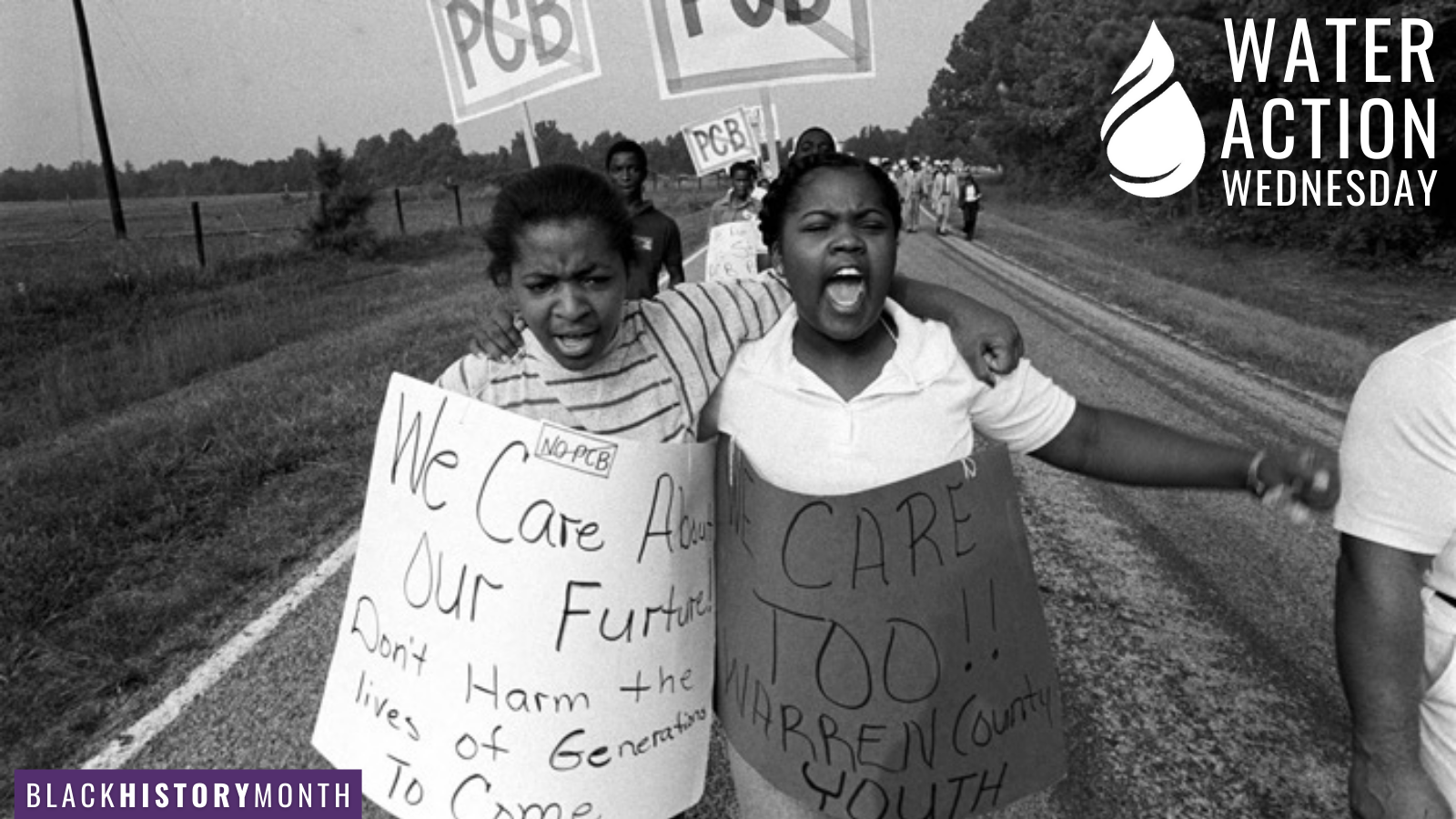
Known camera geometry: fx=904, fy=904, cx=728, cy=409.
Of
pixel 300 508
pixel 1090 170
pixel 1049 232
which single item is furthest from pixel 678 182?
pixel 300 508

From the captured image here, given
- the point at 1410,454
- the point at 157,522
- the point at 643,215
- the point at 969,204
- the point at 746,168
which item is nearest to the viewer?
the point at 1410,454

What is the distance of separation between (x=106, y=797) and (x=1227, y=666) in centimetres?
359

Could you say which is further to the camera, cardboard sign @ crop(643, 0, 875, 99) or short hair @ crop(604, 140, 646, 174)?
short hair @ crop(604, 140, 646, 174)

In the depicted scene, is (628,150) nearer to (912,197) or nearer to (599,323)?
(599,323)

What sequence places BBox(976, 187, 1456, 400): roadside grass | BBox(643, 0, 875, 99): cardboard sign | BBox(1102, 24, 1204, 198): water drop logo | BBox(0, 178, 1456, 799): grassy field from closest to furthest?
1. BBox(643, 0, 875, 99): cardboard sign
2. BBox(0, 178, 1456, 799): grassy field
3. BBox(976, 187, 1456, 400): roadside grass
4. BBox(1102, 24, 1204, 198): water drop logo

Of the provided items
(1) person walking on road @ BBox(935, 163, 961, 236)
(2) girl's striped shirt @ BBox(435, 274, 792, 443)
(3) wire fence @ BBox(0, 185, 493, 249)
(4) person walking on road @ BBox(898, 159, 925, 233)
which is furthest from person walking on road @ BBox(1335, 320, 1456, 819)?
(4) person walking on road @ BBox(898, 159, 925, 233)

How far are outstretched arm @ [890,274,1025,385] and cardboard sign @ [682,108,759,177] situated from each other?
8420mm

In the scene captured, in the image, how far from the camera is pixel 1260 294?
13.6 meters

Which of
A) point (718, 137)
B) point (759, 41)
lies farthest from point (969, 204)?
point (759, 41)

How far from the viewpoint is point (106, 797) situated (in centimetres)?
261

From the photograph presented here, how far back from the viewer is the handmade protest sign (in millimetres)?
1511

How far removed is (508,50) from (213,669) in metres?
2.52

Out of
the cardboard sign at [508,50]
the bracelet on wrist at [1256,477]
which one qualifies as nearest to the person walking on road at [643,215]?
the cardboard sign at [508,50]

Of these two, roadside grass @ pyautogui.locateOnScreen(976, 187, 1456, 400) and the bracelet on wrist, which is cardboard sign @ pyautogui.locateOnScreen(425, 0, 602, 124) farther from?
roadside grass @ pyautogui.locateOnScreen(976, 187, 1456, 400)
